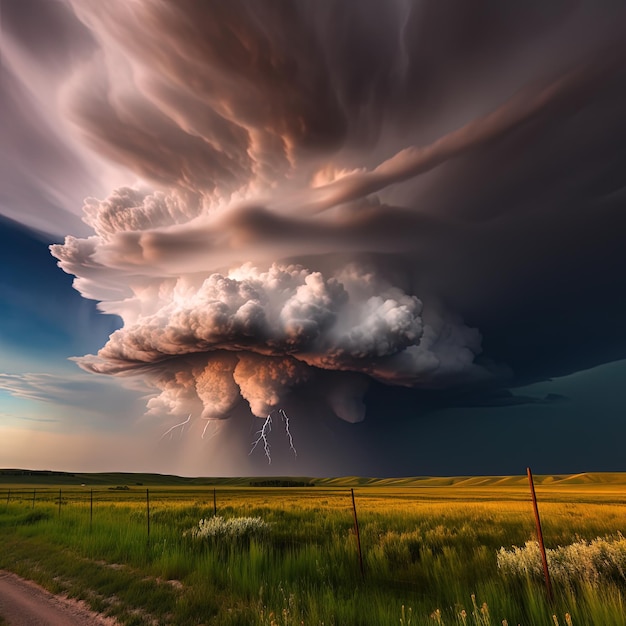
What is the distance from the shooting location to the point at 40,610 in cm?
972

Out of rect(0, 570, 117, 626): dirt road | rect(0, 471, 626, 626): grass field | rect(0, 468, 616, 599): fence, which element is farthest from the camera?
rect(0, 468, 616, 599): fence

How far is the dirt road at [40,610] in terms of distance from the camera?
8.91 meters

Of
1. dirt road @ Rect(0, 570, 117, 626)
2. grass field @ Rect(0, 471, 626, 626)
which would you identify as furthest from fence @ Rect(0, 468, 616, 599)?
dirt road @ Rect(0, 570, 117, 626)

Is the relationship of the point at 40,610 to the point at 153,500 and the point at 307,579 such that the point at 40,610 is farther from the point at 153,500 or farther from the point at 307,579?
the point at 153,500

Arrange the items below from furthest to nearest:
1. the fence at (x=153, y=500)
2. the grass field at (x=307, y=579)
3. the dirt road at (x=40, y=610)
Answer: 1. the fence at (x=153, y=500)
2. the dirt road at (x=40, y=610)
3. the grass field at (x=307, y=579)

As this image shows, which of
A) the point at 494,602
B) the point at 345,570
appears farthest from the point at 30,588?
the point at 494,602

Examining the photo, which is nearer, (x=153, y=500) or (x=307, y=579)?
(x=307, y=579)

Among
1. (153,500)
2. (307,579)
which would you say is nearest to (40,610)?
(307,579)

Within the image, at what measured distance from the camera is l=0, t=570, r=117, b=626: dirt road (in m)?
8.91

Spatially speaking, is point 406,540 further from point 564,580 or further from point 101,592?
point 101,592

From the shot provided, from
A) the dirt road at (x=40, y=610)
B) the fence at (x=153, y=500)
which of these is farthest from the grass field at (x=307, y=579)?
the fence at (x=153, y=500)

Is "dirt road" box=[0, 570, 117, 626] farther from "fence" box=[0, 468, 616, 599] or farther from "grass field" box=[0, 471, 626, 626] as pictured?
"fence" box=[0, 468, 616, 599]

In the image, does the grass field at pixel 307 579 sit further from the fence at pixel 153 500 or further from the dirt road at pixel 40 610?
the fence at pixel 153 500

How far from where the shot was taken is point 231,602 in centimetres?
910
